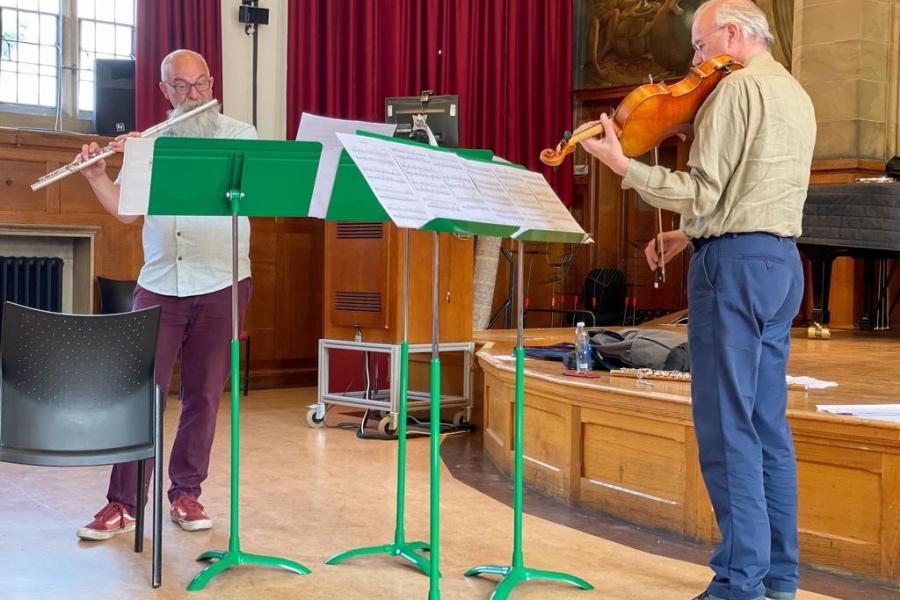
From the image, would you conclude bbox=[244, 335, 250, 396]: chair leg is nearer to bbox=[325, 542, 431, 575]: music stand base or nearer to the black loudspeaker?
the black loudspeaker

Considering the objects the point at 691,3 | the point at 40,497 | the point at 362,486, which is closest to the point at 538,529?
the point at 362,486

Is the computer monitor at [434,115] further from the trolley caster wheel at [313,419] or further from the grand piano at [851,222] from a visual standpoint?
the grand piano at [851,222]

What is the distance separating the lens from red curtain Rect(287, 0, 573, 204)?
789cm

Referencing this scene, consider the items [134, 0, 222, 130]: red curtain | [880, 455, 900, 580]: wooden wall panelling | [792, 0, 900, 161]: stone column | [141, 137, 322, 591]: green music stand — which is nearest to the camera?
[141, 137, 322, 591]: green music stand

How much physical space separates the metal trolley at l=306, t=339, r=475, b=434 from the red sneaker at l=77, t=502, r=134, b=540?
2038 millimetres

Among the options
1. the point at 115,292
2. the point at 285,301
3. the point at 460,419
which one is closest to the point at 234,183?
the point at 460,419

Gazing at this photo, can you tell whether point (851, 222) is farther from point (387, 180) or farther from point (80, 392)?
point (80, 392)

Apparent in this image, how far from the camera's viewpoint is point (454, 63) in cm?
858

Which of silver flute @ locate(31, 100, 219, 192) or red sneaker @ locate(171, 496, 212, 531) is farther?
red sneaker @ locate(171, 496, 212, 531)

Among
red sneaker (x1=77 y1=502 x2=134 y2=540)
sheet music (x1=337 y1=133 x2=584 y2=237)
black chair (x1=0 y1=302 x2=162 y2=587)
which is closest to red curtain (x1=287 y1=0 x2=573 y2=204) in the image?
red sneaker (x1=77 y1=502 x2=134 y2=540)

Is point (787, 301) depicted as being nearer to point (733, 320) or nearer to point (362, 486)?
point (733, 320)

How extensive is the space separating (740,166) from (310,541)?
175cm

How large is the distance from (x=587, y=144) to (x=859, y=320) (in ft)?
18.3

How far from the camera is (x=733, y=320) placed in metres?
2.54
